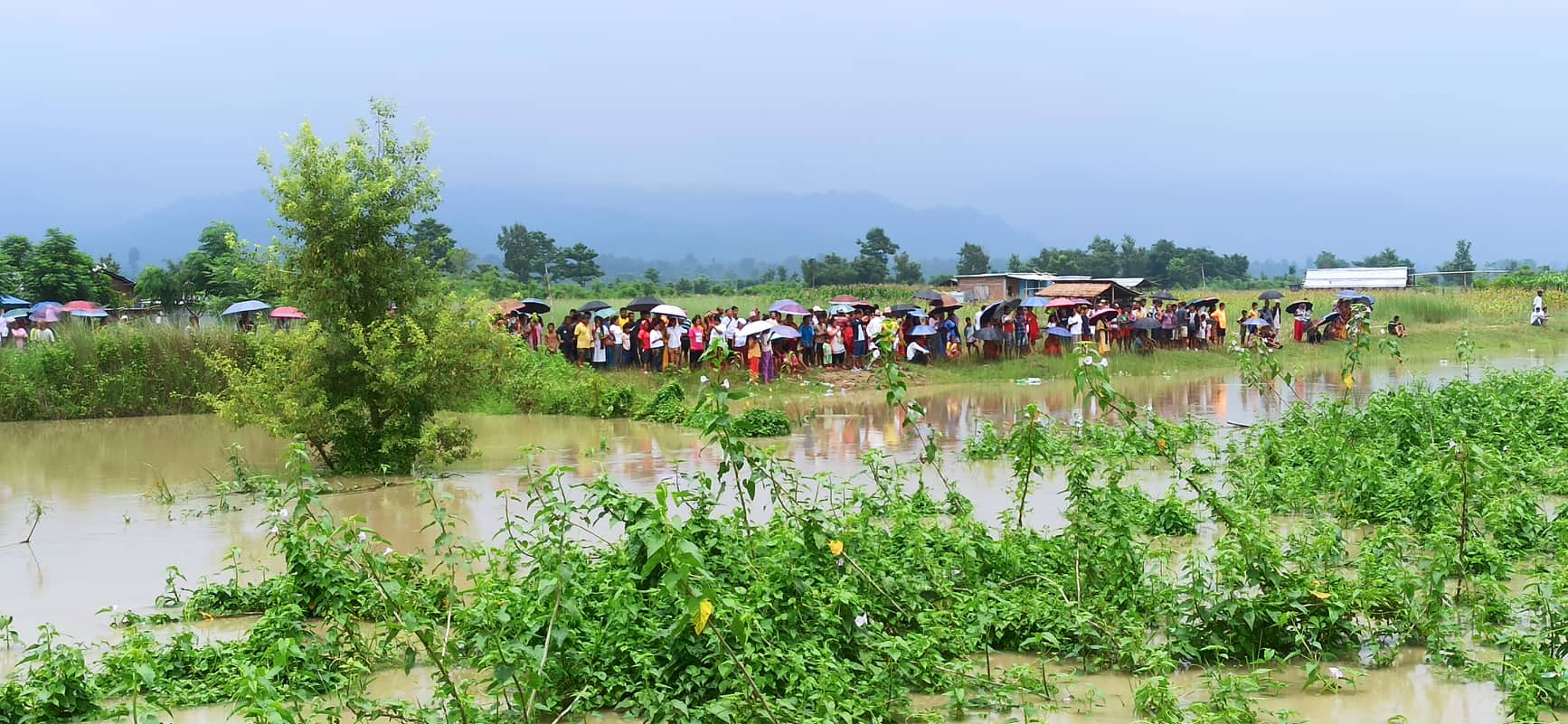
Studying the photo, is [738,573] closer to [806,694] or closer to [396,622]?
[806,694]

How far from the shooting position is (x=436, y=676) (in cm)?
557

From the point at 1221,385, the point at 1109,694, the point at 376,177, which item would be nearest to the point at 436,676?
the point at 1109,694

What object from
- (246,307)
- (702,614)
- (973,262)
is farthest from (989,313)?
(973,262)

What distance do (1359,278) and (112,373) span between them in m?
58.1

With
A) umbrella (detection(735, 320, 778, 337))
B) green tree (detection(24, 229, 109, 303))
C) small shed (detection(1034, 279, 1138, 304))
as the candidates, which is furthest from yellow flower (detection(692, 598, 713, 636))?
green tree (detection(24, 229, 109, 303))

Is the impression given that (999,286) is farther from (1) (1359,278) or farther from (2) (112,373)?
(2) (112,373)

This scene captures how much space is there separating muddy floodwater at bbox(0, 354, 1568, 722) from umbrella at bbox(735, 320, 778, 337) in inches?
64.2

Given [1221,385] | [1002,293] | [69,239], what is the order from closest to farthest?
[1221,385]
[69,239]
[1002,293]

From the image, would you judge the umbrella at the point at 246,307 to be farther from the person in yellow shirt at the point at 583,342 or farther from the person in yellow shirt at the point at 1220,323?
the person in yellow shirt at the point at 1220,323

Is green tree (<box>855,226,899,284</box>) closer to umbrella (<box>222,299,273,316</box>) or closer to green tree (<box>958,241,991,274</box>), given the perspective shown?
green tree (<box>958,241,991,274</box>)

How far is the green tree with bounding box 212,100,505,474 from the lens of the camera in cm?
1365

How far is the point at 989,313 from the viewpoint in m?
27.5

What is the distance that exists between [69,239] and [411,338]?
32366 mm

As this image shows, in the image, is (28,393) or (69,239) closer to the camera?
(28,393)
